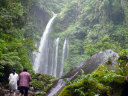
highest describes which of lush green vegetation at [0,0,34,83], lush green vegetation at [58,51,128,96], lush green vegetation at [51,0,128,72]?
lush green vegetation at [51,0,128,72]

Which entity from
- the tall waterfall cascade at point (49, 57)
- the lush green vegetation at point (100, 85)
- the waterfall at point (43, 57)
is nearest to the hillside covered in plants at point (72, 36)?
the lush green vegetation at point (100, 85)

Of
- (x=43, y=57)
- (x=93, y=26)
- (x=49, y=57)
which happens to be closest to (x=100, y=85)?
(x=93, y=26)

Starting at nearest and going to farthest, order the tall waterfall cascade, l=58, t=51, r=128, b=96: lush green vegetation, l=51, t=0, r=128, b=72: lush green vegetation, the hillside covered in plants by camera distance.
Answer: l=58, t=51, r=128, b=96: lush green vegetation, the hillside covered in plants, l=51, t=0, r=128, b=72: lush green vegetation, the tall waterfall cascade

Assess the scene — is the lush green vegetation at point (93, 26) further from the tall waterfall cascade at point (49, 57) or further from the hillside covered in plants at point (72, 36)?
the tall waterfall cascade at point (49, 57)

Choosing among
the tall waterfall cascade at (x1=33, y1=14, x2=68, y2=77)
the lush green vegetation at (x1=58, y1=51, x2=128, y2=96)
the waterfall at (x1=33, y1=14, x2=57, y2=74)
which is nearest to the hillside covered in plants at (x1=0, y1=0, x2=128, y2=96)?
the lush green vegetation at (x1=58, y1=51, x2=128, y2=96)

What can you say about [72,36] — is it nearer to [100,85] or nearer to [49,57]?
[49,57]

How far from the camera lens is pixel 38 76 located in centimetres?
1184

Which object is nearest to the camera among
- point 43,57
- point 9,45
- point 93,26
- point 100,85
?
point 100,85

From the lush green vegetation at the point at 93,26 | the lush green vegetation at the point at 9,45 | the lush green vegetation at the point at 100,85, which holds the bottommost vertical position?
the lush green vegetation at the point at 100,85

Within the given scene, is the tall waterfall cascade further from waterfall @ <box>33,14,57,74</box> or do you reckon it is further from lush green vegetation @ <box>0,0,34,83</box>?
lush green vegetation @ <box>0,0,34,83</box>

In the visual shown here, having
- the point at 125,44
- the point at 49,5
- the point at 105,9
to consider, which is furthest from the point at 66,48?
the point at 49,5

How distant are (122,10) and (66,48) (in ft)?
37.4

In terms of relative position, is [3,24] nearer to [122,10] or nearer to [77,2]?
[122,10]

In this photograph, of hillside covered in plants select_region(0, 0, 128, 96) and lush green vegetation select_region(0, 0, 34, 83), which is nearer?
hillside covered in plants select_region(0, 0, 128, 96)
